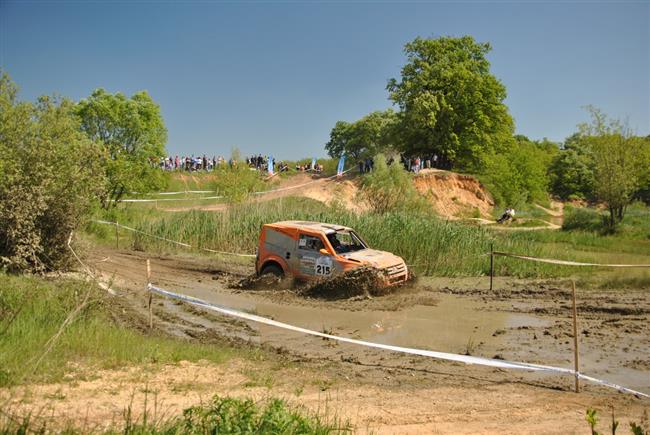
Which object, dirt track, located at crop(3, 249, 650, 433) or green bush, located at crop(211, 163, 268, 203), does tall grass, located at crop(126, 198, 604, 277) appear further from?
green bush, located at crop(211, 163, 268, 203)

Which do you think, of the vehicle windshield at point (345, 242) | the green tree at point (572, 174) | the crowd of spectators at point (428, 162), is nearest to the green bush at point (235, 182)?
the crowd of spectators at point (428, 162)

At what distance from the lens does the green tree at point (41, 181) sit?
51.4 feet

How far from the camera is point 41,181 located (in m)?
16.2

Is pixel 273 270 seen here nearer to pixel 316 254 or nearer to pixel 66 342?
pixel 316 254

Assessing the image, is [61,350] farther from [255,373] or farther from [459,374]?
[459,374]

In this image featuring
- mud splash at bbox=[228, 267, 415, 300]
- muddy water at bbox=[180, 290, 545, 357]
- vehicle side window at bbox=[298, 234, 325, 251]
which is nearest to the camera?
muddy water at bbox=[180, 290, 545, 357]

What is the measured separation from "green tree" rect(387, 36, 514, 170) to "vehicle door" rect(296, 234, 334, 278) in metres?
42.9

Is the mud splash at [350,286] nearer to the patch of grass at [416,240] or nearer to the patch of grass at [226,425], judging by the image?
the patch of grass at [416,240]

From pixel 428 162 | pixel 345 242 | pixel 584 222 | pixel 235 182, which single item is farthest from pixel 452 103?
pixel 345 242

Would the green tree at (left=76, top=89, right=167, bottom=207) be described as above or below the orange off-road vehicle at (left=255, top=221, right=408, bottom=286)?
above

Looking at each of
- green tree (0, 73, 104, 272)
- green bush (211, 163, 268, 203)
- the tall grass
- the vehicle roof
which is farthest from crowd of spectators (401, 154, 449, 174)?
green tree (0, 73, 104, 272)

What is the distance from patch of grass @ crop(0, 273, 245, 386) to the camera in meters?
8.33

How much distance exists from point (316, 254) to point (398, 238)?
279 inches

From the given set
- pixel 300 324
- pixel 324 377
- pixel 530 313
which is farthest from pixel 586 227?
pixel 324 377
